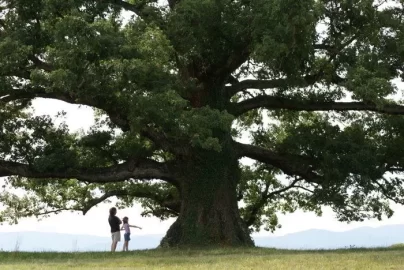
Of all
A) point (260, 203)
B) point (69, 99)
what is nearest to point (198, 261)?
point (69, 99)

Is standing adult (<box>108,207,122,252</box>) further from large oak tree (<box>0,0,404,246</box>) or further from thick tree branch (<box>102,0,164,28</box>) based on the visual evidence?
thick tree branch (<box>102,0,164,28</box>)

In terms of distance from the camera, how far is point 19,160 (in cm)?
2641

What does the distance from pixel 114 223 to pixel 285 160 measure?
24.2 ft

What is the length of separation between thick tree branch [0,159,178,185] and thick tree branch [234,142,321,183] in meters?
3.33

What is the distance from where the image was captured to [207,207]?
25484mm

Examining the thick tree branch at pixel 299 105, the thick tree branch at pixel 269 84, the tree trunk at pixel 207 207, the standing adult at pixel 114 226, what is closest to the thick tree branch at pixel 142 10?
Answer: the thick tree branch at pixel 269 84

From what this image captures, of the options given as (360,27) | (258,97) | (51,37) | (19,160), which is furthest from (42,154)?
(360,27)

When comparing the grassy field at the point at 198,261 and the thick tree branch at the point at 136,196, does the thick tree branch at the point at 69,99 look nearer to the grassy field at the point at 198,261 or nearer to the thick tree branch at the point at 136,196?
the grassy field at the point at 198,261

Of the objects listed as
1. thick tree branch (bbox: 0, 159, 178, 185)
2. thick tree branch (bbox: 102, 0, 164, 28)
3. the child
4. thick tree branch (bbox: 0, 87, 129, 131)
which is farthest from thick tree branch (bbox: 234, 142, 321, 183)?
thick tree branch (bbox: 102, 0, 164, 28)

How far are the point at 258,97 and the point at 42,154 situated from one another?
27.9 ft

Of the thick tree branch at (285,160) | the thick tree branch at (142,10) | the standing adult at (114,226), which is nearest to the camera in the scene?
the thick tree branch at (142,10)

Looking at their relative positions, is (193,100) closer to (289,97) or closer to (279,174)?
(289,97)

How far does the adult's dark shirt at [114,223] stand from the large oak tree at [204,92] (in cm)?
194

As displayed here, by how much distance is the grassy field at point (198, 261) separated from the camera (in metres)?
15.7
